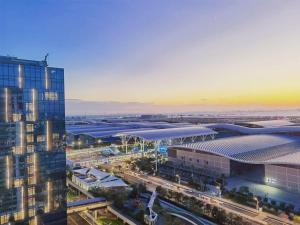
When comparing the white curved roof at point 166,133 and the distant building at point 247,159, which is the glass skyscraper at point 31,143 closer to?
the distant building at point 247,159

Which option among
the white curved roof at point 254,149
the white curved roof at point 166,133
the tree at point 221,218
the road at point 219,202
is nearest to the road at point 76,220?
the road at point 219,202

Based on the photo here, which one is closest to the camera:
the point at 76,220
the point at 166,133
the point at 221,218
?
the point at 221,218

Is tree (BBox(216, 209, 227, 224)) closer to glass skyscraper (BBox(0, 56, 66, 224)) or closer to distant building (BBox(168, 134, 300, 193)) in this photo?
glass skyscraper (BBox(0, 56, 66, 224))

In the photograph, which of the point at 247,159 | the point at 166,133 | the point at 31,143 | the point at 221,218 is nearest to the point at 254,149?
the point at 247,159

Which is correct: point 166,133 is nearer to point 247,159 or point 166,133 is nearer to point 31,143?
point 247,159

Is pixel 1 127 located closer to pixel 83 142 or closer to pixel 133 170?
pixel 133 170

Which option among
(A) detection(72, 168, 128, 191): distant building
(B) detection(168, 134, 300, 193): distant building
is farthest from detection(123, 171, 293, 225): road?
(B) detection(168, 134, 300, 193): distant building
